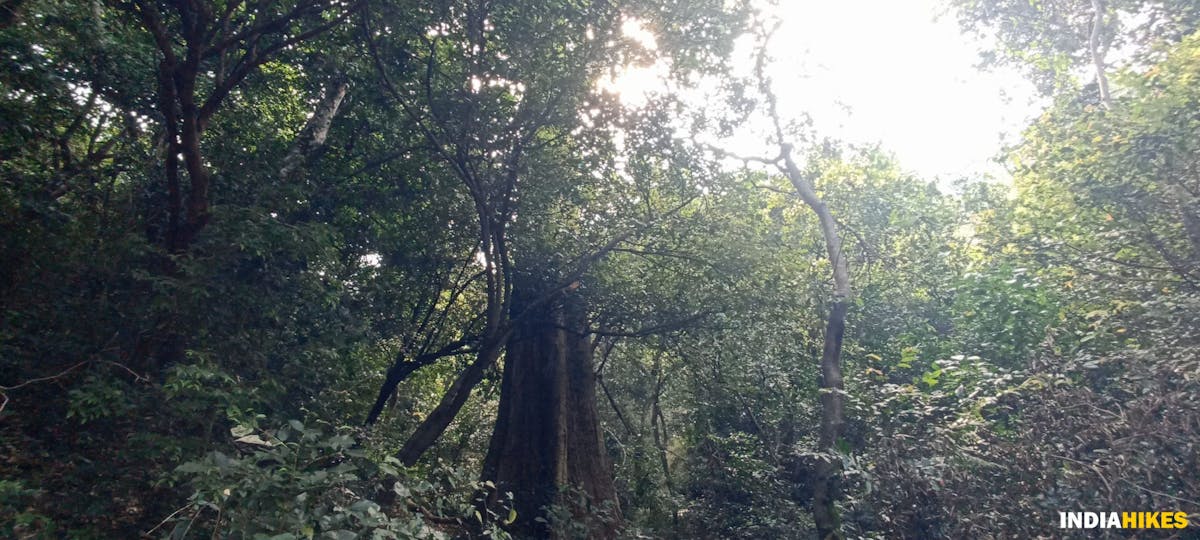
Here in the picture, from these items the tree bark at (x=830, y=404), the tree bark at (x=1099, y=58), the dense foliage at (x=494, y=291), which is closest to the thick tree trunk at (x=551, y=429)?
the dense foliage at (x=494, y=291)

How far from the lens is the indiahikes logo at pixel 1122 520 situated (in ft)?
16.6

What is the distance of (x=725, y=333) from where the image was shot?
939cm

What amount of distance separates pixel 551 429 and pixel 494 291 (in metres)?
2.52

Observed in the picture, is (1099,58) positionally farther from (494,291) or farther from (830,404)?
(494,291)

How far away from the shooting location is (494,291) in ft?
26.4

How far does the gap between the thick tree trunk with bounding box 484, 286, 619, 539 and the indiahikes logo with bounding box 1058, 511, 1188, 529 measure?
481cm

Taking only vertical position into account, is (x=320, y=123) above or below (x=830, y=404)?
above

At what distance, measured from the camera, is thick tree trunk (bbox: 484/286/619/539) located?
339 inches

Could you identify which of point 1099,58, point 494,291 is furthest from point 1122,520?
point 1099,58

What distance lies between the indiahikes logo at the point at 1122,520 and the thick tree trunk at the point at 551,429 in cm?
481

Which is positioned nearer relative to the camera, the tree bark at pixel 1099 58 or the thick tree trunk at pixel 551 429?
the thick tree trunk at pixel 551 429

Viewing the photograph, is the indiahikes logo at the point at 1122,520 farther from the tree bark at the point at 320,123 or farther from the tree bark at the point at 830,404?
the tree bark at the point at 320,123

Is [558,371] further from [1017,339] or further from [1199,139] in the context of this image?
[1199,139]

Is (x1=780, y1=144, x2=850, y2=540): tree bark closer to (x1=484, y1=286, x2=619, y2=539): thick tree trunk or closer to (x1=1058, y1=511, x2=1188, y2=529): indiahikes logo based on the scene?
(x1=1058, y1=511, x2=1188, y2=529): indiahikes logo
